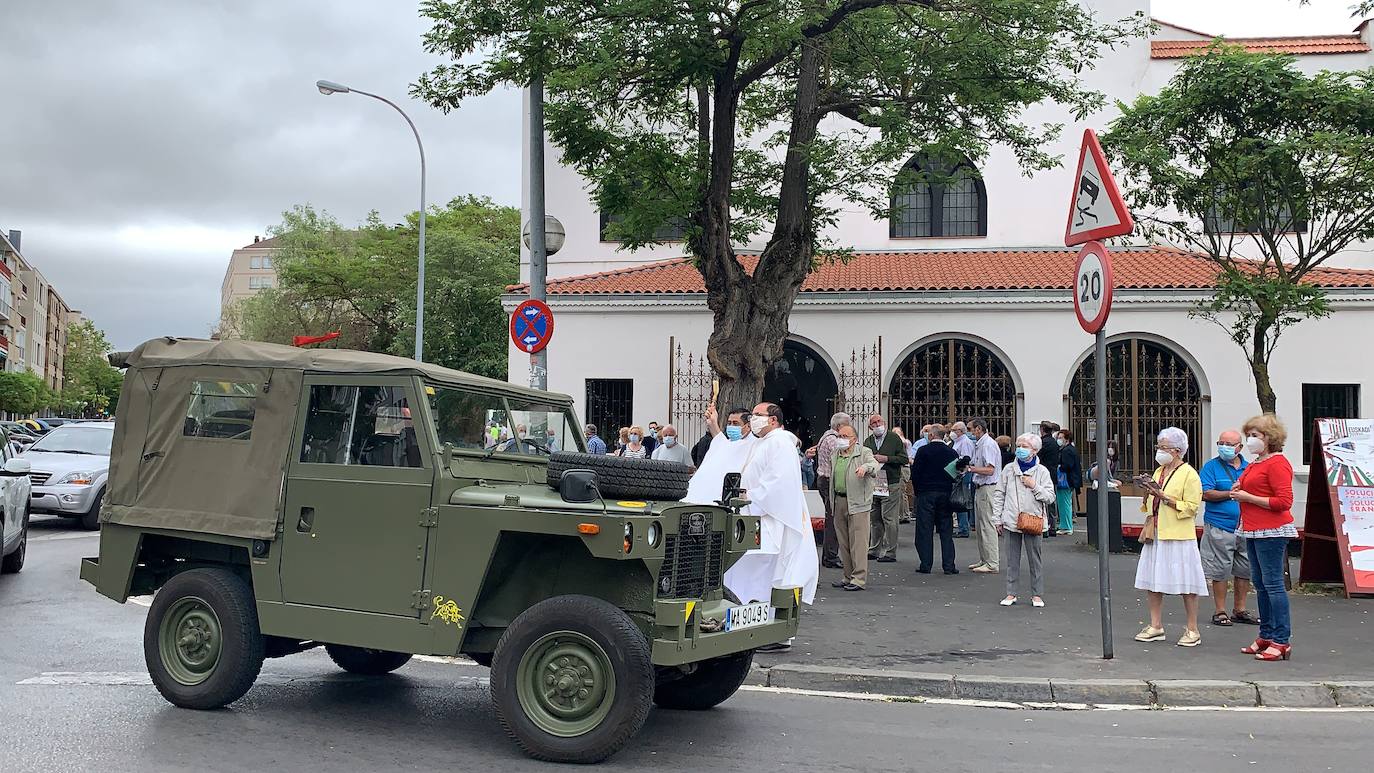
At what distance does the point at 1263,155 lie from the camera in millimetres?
14695

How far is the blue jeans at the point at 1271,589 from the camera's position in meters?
8.88

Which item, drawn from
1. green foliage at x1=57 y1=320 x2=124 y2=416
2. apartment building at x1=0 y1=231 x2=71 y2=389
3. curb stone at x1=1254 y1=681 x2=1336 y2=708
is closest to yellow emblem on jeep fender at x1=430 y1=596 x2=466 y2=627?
curb stone at x1=1254 y1=681 x2=1336 y2=708

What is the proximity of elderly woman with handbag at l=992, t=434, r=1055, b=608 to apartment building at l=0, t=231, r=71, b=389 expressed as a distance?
284 feet

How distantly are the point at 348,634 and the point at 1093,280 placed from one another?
5702 mm

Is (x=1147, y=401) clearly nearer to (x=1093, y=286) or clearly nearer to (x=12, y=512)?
(x=1093, y=286)

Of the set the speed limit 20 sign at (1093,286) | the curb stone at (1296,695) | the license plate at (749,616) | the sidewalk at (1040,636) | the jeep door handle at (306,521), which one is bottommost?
the curb stone at (1296,695)

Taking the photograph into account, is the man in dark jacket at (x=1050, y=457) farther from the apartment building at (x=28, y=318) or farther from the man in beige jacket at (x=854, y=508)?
the apartment building at (x=28, y=318)

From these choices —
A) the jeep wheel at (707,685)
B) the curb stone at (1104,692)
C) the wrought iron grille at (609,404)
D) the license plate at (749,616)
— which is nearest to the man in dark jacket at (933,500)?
the curb stone at (1104,692)

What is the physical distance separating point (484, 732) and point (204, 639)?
175 centimetres

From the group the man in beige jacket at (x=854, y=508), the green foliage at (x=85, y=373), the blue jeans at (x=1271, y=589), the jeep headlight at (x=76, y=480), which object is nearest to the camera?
the blue jeans at (x=1271, y=589)

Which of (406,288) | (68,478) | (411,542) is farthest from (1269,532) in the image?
(406,288)

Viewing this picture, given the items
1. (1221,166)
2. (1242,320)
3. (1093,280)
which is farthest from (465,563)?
(1242,320)

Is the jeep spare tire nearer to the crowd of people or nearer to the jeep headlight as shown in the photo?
the crowd of people

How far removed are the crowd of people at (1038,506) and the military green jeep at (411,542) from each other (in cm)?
216
